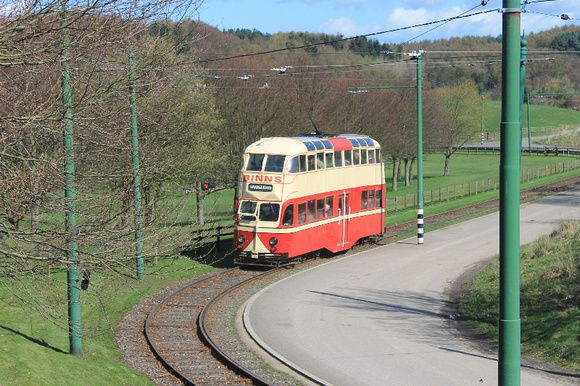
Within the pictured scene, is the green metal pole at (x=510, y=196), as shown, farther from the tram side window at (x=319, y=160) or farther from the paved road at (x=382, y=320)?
the tram side window at (x=319, y=160)

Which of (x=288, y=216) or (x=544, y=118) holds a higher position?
(x=544, y=118)

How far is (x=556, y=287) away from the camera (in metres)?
19.4

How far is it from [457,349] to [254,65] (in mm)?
35924

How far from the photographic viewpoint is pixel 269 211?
24719 millimetres

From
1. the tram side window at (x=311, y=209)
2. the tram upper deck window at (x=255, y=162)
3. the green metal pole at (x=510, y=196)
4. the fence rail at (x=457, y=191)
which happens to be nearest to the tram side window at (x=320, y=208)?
the tram side window at (x=311, y=209)

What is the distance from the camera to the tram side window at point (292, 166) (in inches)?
973

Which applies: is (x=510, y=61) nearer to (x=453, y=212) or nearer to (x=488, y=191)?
(x=453, y=212)

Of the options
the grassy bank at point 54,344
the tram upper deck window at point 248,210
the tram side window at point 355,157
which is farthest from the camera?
the tram side window at point 355,157

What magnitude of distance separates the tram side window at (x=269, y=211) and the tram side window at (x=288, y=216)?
0.26 meters

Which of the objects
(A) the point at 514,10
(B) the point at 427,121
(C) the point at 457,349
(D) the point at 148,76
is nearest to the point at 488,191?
(B) the point at 427,121

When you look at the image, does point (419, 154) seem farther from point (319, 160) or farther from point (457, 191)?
point (457, 191)

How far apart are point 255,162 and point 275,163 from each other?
2.44 feet

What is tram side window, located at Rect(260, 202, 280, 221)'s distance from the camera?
24641mm

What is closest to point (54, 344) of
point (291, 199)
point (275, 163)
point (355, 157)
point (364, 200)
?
point (291, 199)
